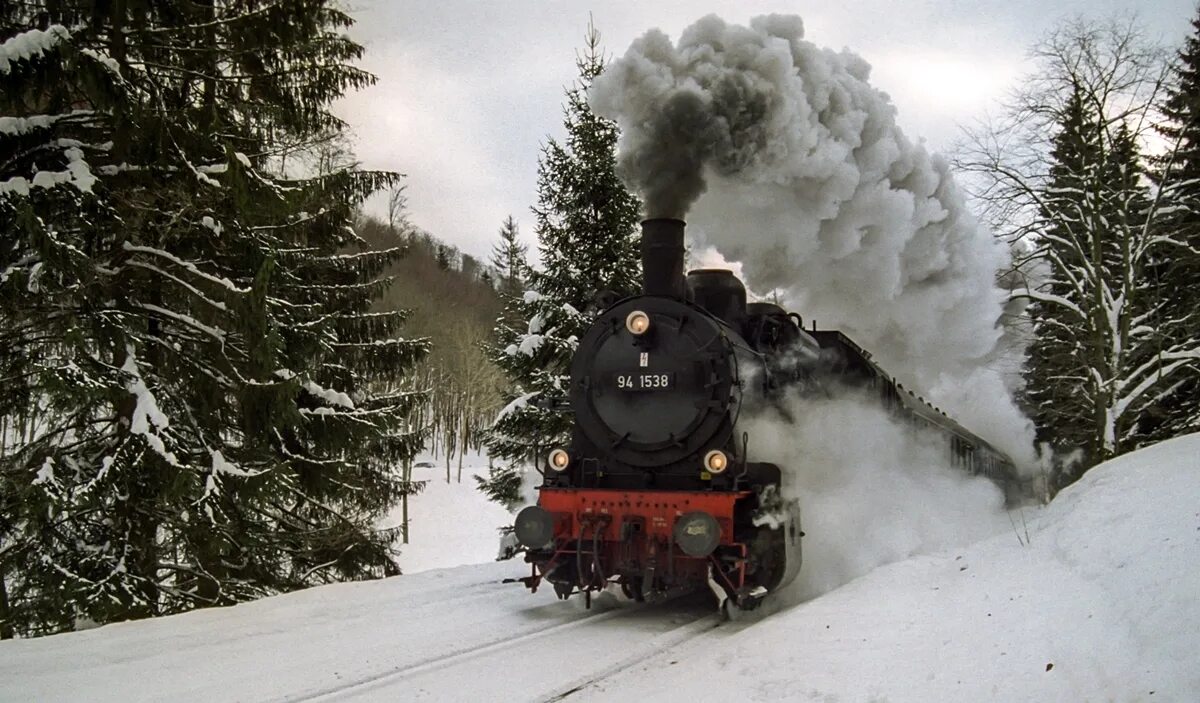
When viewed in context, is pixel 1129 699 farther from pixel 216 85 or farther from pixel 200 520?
pixel 216 85

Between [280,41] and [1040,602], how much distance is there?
809cm

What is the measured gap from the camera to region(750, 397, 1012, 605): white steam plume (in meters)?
8.12

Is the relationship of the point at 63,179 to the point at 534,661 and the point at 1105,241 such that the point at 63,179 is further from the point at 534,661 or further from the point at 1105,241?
the point at 1105,241

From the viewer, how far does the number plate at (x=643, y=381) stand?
7.18 metres

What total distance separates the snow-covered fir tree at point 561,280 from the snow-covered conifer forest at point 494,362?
7 centimetres

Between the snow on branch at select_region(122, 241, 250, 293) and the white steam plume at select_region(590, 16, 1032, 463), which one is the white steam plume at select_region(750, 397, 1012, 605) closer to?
the white steam plume at select_region(590, 16, 1032, 463)

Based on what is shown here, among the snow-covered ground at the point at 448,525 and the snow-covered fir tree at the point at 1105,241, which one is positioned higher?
the snow-covered fir tree at the point at 1105,241

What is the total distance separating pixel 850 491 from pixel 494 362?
640 centimetres

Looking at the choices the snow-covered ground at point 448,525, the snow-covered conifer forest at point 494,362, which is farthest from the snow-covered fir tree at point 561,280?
the snow-covered ground at point 448,525

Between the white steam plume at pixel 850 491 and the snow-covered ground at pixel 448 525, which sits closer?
the white steam plume at pixel 850 491

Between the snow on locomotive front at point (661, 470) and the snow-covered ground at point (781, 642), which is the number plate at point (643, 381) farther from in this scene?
the snow-covered ground at point (781, 642)

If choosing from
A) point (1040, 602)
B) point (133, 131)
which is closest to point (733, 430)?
point (1040, 602)

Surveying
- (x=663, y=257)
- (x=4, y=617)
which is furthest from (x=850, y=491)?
(x=4, y=617)

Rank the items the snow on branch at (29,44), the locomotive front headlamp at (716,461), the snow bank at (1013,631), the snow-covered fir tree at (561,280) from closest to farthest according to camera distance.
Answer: the snow bank at (1013,631) → the snow on branch at (29,44) → the locomotive front headlamp at (716,461) → the snow-covered fir tree at (561,280)
